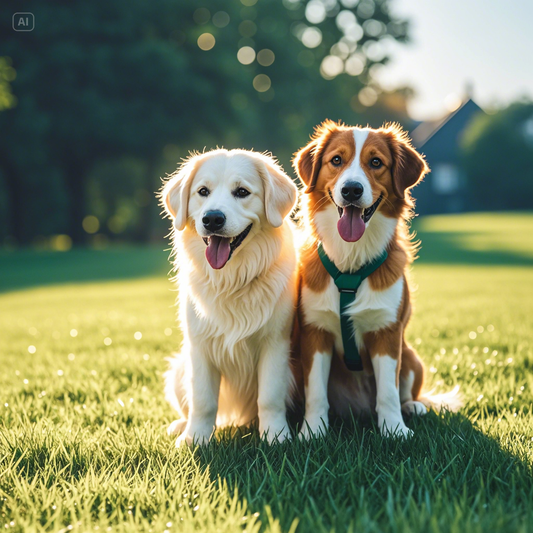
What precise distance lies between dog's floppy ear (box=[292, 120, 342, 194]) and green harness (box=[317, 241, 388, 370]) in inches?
17.3

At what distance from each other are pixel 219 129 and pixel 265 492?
2509 cm

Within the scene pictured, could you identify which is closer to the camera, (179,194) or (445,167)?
(179,194)

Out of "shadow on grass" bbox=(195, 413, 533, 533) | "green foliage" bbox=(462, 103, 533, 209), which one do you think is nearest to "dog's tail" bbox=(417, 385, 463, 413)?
"shadow on grass" bbox=(195, 413, 533, 533)

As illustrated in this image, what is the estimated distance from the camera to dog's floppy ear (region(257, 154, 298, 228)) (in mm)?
3219

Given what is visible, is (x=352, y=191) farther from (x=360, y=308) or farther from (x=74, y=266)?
(x=74, y=266)

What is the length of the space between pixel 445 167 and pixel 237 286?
2973 cm

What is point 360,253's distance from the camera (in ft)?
10.6

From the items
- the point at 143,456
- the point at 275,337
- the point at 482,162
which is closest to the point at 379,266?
the point at 275,337

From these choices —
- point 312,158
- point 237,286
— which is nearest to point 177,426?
point 237,286

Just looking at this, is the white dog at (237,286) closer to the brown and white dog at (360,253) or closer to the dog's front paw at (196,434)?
the dog's front paw at (196,434)

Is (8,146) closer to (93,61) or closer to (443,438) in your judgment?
(93,61)

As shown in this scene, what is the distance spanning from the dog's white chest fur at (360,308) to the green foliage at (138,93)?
20.8 meters

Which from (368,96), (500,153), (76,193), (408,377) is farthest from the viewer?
(368,96)

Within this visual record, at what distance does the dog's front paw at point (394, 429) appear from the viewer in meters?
2.96
